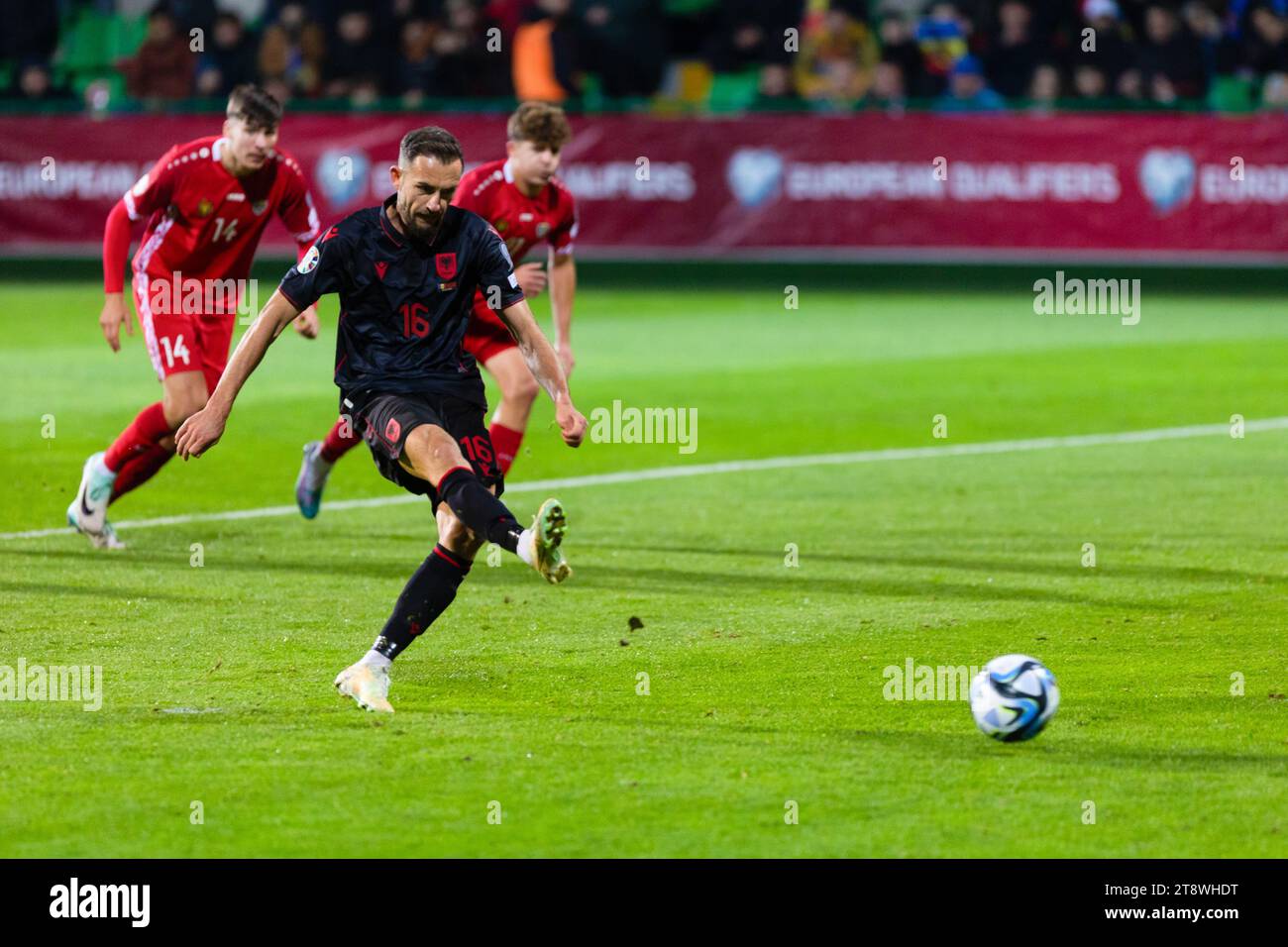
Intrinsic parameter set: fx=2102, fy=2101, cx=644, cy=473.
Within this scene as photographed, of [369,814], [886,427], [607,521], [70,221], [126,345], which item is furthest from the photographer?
[70,221]

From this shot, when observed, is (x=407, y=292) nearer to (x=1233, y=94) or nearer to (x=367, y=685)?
(x=367, y=685)

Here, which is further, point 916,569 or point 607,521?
point 607,521

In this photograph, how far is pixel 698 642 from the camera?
→ 795cm

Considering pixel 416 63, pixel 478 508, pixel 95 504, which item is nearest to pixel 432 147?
pixel 478 508

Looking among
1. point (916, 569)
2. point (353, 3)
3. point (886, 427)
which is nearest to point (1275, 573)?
point (916, 569)

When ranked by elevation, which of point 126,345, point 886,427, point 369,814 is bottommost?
point 369,814

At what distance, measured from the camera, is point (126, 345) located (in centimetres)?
1850

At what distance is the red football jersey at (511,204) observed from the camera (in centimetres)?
1031

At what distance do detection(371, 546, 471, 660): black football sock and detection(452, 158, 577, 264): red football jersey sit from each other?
3530mm

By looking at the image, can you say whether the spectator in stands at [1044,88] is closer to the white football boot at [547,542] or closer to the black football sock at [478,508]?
the black football sock at [478,508]

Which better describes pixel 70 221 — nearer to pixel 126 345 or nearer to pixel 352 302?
pixel 126 345

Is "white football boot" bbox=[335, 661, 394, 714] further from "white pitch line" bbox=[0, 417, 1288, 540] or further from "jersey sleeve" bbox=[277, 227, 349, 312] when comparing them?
"white pitch line" bbox=[0, 417, 1288, 540]

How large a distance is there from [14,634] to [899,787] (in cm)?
370

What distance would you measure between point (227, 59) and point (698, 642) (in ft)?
60.3
